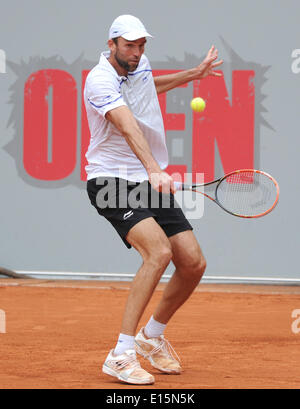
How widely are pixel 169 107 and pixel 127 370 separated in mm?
5146

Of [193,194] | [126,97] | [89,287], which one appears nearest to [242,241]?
[193,194]

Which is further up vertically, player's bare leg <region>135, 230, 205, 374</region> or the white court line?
player's bare leg <region>135, 230, 205, 374</region>

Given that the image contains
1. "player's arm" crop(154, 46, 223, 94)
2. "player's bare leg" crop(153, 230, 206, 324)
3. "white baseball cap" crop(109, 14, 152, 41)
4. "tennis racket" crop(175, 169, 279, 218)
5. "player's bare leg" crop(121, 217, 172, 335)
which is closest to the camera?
"player's bare leg" crop(121, 217, 172, 335)

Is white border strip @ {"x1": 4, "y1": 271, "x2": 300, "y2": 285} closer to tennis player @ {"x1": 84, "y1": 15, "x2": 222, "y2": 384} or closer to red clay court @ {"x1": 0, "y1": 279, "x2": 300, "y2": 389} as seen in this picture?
red clay court @ {"x1": 0, "y1": 279, "x2": 300, "y2": 389}

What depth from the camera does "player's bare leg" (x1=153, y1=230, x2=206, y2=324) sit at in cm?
404

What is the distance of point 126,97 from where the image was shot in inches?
161

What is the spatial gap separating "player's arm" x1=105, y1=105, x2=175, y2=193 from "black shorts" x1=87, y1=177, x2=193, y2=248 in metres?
0.29

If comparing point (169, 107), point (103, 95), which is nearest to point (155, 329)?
point (103, 95)

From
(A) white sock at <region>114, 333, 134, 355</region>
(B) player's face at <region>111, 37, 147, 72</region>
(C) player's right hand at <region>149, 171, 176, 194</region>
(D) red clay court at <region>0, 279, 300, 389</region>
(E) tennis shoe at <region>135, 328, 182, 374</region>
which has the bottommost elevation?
(D) red clay court at <region>0, 279, 300, 389</region>

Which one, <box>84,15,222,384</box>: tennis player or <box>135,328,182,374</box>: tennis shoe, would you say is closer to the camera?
<box>84,15,222,384</box>: tennis player

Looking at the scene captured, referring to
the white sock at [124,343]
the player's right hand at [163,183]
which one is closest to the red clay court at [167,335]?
the white sock at [124,343]

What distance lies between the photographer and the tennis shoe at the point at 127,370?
12.1ft

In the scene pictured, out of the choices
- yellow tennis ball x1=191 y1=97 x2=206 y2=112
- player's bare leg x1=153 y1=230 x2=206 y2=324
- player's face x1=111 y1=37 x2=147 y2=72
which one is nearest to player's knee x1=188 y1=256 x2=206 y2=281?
player's bare leg x1=153 y1=230 x2=206 y2=324

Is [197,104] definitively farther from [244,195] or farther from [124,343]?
[124,343]
